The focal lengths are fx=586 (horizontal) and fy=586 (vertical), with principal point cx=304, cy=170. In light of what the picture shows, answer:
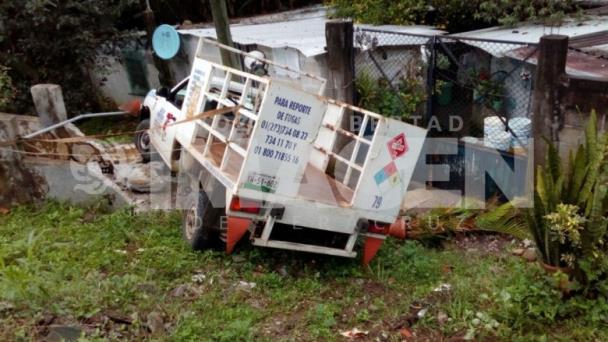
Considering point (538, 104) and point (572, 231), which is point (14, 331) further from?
point (538, 104)

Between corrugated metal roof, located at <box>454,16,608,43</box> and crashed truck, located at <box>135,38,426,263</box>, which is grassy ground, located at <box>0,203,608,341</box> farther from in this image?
corrugated metal roof, located at <box>454,16,608,43</box>

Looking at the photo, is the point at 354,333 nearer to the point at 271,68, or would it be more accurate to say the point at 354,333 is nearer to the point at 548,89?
the point at 548,89

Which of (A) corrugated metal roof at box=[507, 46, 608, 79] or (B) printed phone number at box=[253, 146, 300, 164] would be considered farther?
(A) corrugated metal roof at box=[507, 46, 608, 79]

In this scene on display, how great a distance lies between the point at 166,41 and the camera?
9883 mm

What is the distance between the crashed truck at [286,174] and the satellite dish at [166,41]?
3.43 m

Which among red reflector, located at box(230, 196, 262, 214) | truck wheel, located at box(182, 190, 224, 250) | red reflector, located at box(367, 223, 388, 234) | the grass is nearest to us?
Answer: red reflector, located at box(230, 196, 262, 214)

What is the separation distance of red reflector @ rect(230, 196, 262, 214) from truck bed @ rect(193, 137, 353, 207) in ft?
0.66

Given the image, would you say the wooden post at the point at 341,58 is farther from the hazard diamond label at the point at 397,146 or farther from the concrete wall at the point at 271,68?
the hazard diamond label at the point at 397,146

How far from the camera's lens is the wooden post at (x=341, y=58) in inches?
335

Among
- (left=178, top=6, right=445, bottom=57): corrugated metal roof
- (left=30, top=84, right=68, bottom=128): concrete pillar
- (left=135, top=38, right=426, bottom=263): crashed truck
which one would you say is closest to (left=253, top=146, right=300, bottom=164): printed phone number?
(left=135, top=38, right=426, bottom=263): crashed truck

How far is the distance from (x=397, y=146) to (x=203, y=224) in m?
2.15

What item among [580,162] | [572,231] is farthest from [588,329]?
[580,162]

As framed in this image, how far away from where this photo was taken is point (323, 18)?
43.4ft

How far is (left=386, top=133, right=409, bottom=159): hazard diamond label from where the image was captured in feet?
17.3
